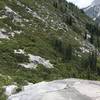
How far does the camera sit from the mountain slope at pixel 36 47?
56.3 meters

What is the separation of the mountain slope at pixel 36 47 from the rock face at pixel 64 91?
29.0 metres

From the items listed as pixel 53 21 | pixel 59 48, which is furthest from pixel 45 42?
pixel 53 21

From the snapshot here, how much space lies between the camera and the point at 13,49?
207 feet

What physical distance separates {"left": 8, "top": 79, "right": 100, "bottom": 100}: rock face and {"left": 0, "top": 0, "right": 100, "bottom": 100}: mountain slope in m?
29.0

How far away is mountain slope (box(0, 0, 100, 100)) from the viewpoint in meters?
56.3

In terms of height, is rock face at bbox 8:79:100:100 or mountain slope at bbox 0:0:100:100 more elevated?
mountain slope at bbox 0:0:100:100

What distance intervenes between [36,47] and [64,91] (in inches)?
2224

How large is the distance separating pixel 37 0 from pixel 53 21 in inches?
673

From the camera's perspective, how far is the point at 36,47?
7225 cm

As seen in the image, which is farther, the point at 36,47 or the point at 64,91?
the point at 36,47

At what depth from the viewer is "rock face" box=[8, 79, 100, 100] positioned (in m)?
15.3

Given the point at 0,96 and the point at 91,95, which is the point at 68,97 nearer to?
the point at 91,95

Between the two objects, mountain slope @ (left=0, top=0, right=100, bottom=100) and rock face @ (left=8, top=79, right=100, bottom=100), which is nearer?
rock face @ (left=8, top=79, right=100, bottom=100)

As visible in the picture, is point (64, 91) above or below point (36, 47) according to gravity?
below
